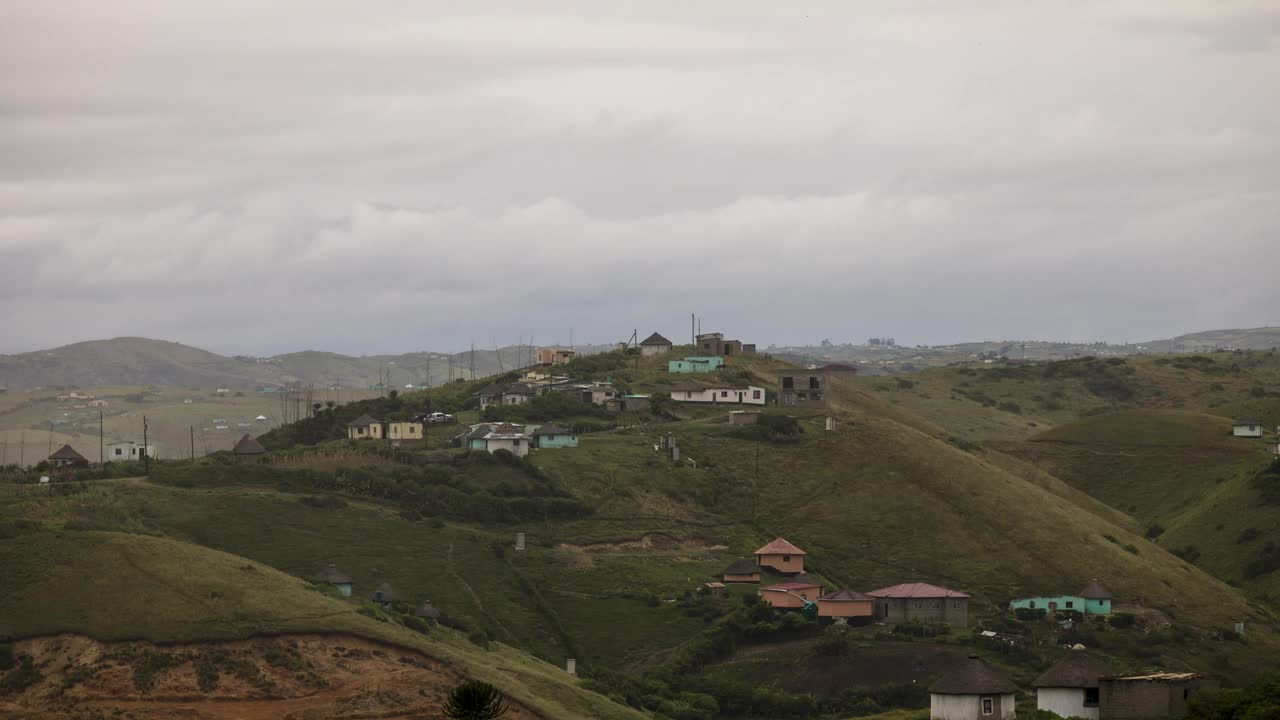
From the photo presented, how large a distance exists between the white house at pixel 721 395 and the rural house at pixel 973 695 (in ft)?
268

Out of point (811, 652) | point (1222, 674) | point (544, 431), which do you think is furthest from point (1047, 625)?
point (544, 431)

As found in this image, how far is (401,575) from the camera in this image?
333 feet

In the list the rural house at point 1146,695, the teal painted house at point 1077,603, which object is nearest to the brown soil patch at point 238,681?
the rural house at point 1146,695

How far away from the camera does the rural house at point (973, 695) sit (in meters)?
70.7

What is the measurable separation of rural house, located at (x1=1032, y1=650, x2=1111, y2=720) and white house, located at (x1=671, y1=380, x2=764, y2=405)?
8373 centimetres

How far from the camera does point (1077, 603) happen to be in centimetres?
10600

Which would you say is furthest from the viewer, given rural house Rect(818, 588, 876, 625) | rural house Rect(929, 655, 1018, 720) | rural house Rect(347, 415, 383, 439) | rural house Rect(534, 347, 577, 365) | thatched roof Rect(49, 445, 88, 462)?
rural house Rect(534, 347, 577, 365)

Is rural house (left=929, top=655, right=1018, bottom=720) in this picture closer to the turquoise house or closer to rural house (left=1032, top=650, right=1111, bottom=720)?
rural house (left=1032, top=650, right=1111, bottom=720)

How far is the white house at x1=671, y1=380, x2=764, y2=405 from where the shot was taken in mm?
154125

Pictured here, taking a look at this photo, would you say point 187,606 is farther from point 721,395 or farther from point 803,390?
point 803,390

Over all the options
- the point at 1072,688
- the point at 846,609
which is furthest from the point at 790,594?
the point at 1072,688

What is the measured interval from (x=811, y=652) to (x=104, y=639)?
1485 inches

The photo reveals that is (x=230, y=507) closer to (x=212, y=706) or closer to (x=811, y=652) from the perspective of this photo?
(x=212, y=706)

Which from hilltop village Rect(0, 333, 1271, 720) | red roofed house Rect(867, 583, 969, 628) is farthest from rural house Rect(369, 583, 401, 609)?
red roofed house Rect(867, 583, 969, 628)
